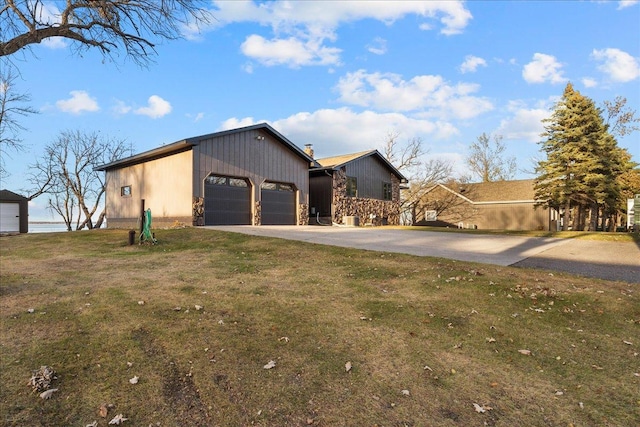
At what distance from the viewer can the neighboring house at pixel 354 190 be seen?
76.5 ft

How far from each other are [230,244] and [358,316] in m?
7.14

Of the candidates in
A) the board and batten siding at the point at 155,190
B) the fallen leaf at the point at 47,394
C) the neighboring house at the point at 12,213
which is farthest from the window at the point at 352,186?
the neighboring house at the point at 12,213

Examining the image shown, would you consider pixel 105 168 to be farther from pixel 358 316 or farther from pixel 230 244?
pixel 358 316

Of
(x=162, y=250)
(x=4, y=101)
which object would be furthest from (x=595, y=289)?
(x=4, y=101)

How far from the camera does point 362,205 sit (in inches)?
1002

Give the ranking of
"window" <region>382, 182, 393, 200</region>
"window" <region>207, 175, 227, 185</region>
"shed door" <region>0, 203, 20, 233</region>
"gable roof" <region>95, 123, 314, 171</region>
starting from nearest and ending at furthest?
"gable roof" <region>95, 123, 314, 171</region>, "window" <region>207, 175, 227, 185</region>, "shed door" <region>0, 203, 20, 233</region>, "window" <region>382, 182, 393, 200</region>

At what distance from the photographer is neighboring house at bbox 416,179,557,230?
29.6 m

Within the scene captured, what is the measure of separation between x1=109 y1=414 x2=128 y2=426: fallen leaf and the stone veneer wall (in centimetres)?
2033

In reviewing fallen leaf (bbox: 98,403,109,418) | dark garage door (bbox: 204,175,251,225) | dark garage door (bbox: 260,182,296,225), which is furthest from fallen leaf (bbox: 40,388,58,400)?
dark garage door (bbox: 260,182,296,225)

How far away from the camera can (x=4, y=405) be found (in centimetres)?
314

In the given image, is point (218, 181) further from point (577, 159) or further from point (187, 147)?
point (577, 159)

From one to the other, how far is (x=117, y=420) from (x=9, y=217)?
2849 centimetres

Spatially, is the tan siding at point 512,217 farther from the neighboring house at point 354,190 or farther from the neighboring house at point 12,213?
the neighboring house at point 12,213

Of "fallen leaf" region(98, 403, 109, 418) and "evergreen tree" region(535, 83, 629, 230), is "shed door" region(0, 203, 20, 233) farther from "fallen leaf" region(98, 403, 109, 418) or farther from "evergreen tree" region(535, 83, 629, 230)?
"evergreen tree" region(535, 83, 629, 230)
